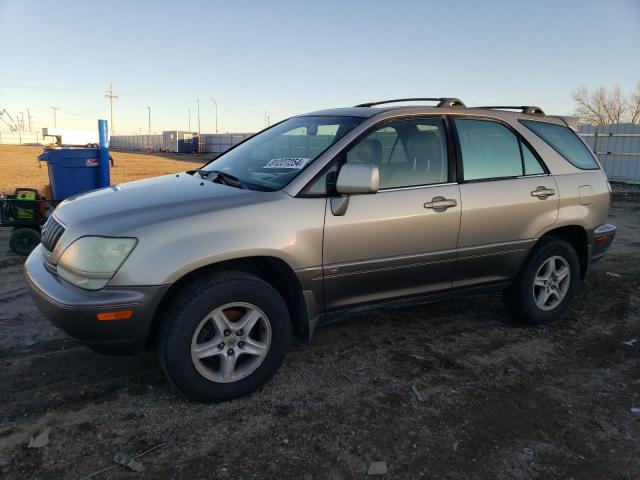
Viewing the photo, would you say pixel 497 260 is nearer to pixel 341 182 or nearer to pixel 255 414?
pixel 341 182

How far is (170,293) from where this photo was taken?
2.91 m

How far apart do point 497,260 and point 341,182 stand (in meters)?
1.61

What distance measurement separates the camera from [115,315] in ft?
8.84

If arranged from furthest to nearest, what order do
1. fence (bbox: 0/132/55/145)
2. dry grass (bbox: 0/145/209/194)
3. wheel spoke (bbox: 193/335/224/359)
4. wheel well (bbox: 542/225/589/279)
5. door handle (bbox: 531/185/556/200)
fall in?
fence (bbox: 0/132/55/145) < dry grass (bbox: 0/145/209/194) < wheel well (bbox: 542/225/589/279) < door handle (bbox: 531/185/556/200) < wheel spoke (bbox: 193/335/224/359)

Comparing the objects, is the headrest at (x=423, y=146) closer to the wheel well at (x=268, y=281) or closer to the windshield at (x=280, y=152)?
the windshield at (x=280, y=152)

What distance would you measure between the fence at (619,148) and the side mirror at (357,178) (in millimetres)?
17643

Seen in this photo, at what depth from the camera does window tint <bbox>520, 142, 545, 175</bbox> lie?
4168 millimetres

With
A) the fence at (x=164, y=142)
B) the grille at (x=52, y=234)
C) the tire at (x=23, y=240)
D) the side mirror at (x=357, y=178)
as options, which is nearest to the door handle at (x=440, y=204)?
the side mirror at (x=357, y=178)

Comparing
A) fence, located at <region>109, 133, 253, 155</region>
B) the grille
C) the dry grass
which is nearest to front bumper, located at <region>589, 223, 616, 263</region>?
the grille

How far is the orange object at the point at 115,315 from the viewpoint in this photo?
8.79ft

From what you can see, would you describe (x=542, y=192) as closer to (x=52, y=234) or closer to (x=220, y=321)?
(x=220, y=321)

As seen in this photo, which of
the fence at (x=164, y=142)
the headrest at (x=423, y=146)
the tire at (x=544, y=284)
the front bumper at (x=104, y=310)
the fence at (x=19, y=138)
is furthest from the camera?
the fence at (x=19, y=138)

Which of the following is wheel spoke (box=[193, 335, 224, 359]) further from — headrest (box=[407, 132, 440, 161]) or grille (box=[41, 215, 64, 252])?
headrest (box=[407, 132, 440, 161])

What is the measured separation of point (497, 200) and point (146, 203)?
8.38 feet
